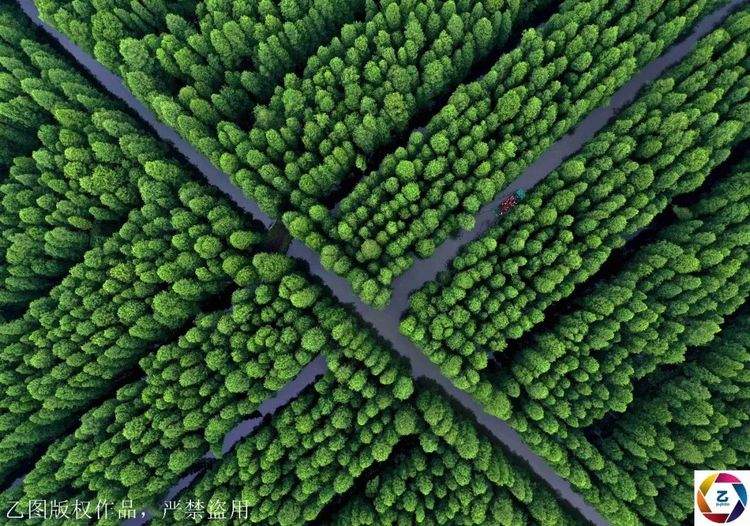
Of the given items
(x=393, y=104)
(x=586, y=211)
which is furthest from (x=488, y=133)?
(x=586, y=211)

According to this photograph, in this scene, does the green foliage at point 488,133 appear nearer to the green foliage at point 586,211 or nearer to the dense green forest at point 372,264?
the dense green forest at point 372,264

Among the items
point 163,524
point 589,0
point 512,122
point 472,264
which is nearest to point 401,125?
point 512,122

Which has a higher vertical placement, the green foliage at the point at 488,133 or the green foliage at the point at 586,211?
the green foliage at the point at 488,133

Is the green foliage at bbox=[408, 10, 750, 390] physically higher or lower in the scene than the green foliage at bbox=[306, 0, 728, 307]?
lower

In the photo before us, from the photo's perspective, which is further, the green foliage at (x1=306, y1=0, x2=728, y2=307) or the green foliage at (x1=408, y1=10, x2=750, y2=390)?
the green foliage at (x1=306, y1=0, x2=728, y2=307)

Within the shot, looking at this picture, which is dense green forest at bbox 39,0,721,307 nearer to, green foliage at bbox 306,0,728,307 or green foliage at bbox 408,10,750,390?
green foliage at bbox 306,0,728,307

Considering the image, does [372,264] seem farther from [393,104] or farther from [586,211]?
[586,211]

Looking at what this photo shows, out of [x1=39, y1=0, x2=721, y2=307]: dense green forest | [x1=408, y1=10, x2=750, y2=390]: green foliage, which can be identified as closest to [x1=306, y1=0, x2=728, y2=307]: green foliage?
[x1=39, y1=0, x2=721, y2=307]: dense green forest

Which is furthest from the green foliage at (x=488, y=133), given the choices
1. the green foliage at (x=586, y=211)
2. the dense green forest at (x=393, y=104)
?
the green foliage at (x=586, y=211)

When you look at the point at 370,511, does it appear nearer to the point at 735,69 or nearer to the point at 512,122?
the point at 512,122

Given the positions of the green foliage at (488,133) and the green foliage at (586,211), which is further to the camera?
the green foliage at (488,133)
